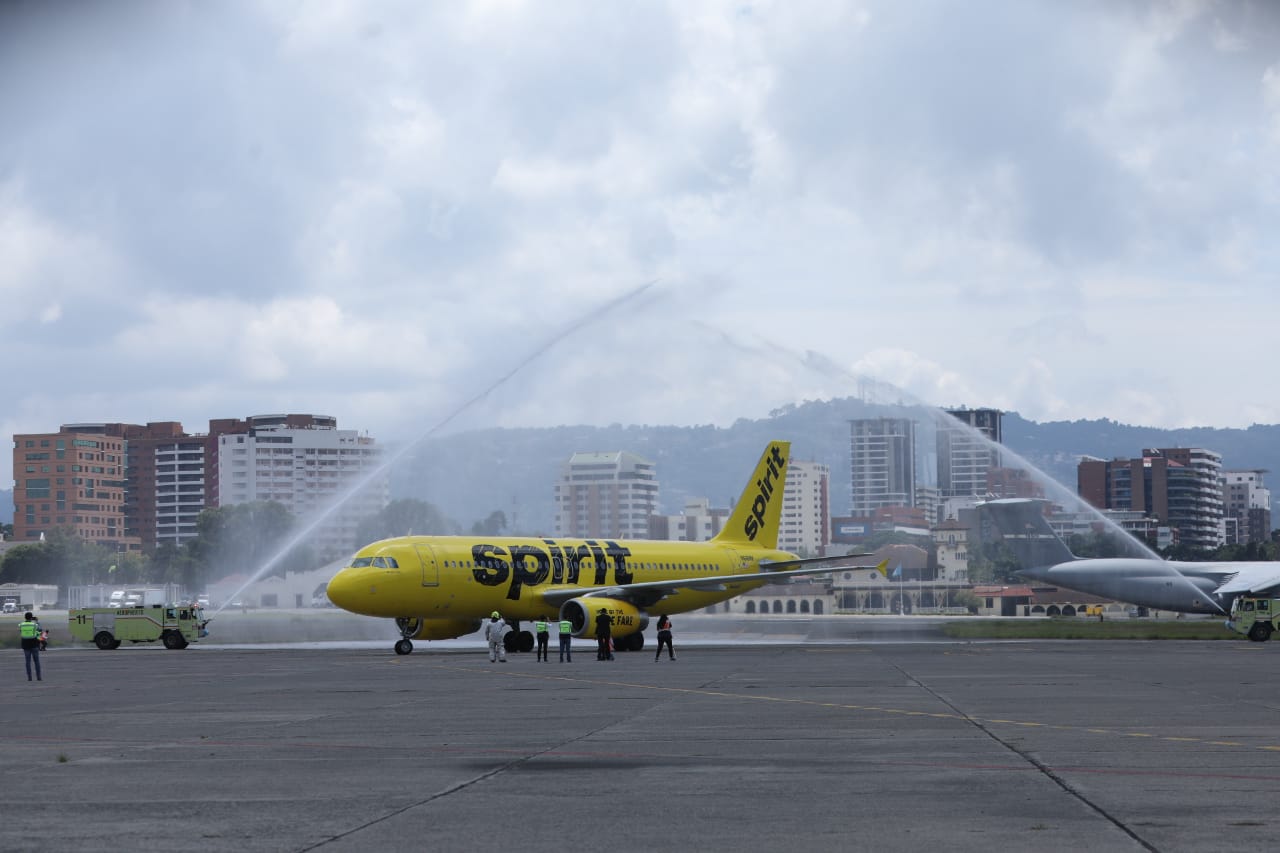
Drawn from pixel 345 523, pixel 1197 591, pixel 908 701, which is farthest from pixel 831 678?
pixel 1197 591

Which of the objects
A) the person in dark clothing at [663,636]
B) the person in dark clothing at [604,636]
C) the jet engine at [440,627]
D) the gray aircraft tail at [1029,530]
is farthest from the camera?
the gray aircraft tail at [1029,530]

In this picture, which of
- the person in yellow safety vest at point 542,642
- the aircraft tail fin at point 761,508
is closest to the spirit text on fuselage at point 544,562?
the person in yellow safety vest at point 542,642

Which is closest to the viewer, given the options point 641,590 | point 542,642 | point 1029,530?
point 542,642

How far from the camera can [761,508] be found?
83188 millimetres

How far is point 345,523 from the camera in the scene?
91.1 m

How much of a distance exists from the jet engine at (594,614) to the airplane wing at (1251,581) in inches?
2347

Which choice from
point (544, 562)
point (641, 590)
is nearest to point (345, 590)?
point (544, 562)

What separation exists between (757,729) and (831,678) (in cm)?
1692

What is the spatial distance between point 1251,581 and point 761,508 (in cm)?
4922

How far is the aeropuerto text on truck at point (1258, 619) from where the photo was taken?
76750mm

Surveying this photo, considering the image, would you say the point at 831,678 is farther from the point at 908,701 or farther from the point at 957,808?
the point at 957,808

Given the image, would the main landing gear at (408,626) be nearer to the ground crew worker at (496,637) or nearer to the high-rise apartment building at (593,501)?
the ground crew worker at (496,637)

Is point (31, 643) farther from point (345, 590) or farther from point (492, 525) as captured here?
point (492, 525)

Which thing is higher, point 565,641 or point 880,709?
point 565,641
